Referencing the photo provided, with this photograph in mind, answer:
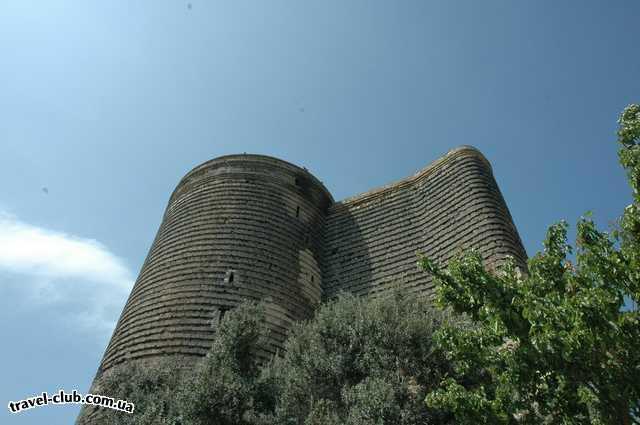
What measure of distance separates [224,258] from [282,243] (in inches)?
78.9

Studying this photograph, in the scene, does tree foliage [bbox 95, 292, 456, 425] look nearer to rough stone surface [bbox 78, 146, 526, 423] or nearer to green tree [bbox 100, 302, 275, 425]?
green tree [bbox 100, 302, 275, 425]

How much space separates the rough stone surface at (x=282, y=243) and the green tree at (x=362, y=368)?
326 centimetres

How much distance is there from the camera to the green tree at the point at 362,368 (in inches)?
334

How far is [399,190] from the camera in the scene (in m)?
17.7

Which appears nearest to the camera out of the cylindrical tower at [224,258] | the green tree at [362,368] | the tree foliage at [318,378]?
the green tree at [362,368]

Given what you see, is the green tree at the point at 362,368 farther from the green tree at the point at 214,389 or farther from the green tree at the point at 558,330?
the green tree at the point at 558,330

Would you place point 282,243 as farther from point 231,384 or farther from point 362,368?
point 231,384

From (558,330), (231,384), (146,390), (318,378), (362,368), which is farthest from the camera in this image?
(146,390)

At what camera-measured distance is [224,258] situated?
1512 cm

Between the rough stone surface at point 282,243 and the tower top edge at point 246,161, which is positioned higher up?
the tower top edge at point 246,161

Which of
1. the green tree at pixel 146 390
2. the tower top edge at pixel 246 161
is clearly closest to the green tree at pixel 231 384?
the green tree at pixel 146 390

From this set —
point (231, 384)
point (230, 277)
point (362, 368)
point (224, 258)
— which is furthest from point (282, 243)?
point (231, 384)

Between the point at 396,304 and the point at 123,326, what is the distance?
8020mm

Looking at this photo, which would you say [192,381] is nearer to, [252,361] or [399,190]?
[252,361]
